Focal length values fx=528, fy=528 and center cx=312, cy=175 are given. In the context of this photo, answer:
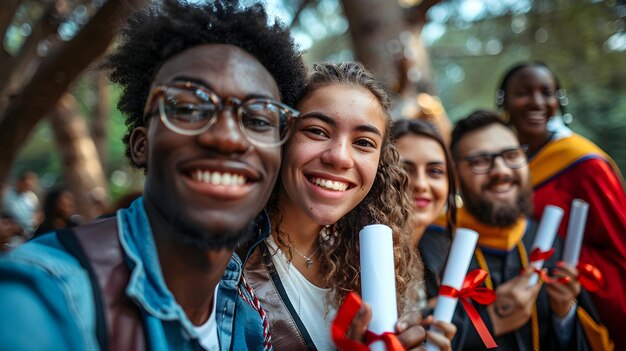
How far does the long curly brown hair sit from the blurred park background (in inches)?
8.7

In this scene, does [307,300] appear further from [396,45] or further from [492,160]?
[396,45]

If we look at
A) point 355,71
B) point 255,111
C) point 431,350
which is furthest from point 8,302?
point 355,71

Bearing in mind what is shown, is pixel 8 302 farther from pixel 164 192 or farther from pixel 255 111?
pixel 255 111

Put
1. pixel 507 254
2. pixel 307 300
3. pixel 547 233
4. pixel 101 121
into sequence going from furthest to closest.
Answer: pixel 101 121 → pixel 507 254 → pixel 547 233 → pixel 307 300

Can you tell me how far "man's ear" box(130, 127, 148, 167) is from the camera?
1.52m

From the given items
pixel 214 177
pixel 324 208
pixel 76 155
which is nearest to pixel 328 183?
pixel 324 208

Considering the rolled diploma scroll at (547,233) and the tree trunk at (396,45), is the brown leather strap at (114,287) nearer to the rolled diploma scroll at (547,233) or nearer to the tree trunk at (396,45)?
the rolled diploma scroll at (547,233)

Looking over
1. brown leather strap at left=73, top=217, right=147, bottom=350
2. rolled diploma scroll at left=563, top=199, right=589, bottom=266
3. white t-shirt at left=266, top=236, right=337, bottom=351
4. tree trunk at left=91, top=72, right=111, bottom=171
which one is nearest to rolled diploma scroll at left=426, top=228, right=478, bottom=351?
white t-shirt at left=266, top=236, right=337, bottom=351

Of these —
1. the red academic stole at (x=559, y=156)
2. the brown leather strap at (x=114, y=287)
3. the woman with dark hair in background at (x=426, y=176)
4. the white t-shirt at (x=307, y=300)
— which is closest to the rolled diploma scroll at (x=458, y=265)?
the white t-shirt at (x=307, y=300)

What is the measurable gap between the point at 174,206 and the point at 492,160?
7.81ft

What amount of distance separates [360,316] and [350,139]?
2.24ft

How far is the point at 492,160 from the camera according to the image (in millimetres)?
3217

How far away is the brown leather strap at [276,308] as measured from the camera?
1.89 meters

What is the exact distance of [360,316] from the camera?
60.6 inches
